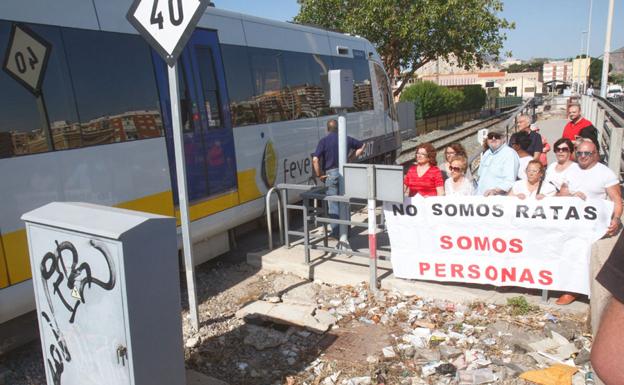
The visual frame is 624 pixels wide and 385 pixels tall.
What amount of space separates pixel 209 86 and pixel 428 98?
82.9 feet

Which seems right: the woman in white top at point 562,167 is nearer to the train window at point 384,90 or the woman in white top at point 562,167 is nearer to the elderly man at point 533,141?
the elderly man at point 533,141

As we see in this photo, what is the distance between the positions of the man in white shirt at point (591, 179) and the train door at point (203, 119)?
404cm

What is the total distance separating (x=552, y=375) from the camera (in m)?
4.16

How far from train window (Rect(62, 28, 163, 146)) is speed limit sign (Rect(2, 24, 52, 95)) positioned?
277mm

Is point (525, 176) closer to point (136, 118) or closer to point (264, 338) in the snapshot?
point (264, 338)

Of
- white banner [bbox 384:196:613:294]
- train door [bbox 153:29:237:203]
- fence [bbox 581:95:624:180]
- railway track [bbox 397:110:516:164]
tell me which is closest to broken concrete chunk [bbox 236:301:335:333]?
white banner [bbox 384:196:613:294]

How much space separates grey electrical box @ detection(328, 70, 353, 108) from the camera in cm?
671

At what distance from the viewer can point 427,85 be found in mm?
31250

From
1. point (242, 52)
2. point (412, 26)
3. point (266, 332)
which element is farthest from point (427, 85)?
point (266, 332)

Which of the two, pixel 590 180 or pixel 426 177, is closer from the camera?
pixel 590 180

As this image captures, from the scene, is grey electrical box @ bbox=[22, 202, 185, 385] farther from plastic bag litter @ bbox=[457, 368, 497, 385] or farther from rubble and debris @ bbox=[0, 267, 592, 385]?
plastic bag litter @ bbox=[457, 368, 497, 385]

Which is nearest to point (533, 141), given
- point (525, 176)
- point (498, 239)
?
point (525, 176)

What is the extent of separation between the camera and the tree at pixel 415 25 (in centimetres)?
2802

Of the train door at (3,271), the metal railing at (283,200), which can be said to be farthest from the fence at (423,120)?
the train door at (3,271)
